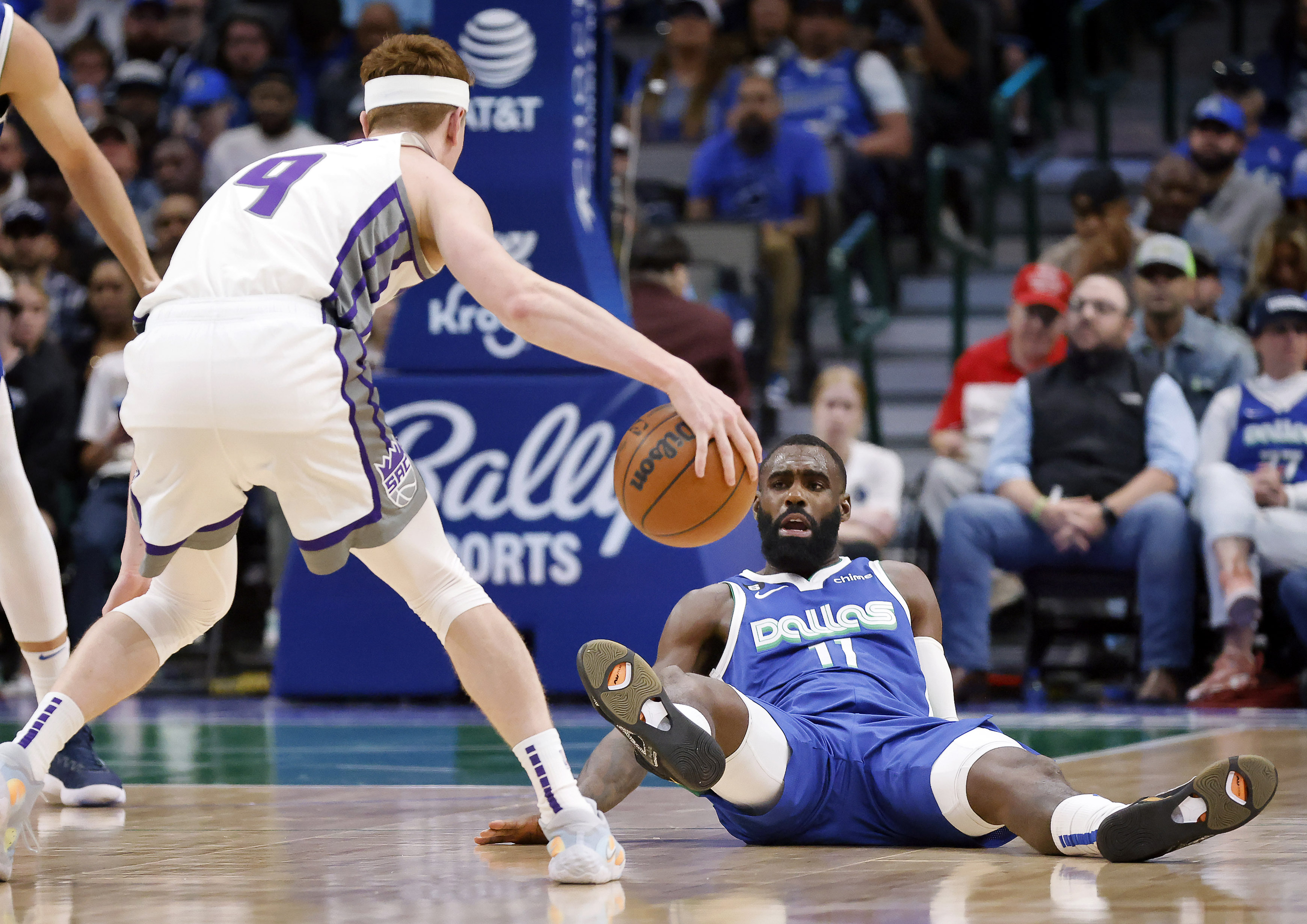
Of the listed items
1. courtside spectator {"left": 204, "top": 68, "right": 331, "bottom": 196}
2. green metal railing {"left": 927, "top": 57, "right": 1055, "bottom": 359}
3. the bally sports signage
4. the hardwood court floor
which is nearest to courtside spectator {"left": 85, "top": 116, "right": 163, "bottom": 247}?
courtside spectator {"left": 204, "top": 68, "right": 331, "bottom": 196}

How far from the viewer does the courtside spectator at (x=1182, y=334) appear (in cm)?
905

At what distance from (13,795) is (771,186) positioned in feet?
27.3

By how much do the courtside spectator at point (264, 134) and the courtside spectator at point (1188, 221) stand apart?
514 centimetres

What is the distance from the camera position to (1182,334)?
30.1 feet

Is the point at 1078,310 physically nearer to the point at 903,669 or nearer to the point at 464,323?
the point at 464,323

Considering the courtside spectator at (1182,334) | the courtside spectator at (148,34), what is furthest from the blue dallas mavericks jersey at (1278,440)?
the courtside spectator at (148,34)

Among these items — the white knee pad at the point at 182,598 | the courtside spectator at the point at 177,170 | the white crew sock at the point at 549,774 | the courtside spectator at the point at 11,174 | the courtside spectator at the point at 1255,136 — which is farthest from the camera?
the courtside spectator at the point at 11,174

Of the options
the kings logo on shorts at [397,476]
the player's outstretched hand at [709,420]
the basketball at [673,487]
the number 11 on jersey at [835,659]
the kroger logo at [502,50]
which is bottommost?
the number 11 on jersey at [835,659]

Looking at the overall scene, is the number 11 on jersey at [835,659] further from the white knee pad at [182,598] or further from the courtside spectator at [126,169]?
the courtside spectator at [126,169]

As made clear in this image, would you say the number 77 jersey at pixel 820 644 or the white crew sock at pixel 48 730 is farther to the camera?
the number 77 jersey at pixel 820 644

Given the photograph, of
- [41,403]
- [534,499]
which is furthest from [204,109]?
[534,499]

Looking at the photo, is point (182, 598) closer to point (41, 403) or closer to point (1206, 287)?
point (41, 403)

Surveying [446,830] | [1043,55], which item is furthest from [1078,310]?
[1043,55]

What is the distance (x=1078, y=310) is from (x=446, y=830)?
5021mm
